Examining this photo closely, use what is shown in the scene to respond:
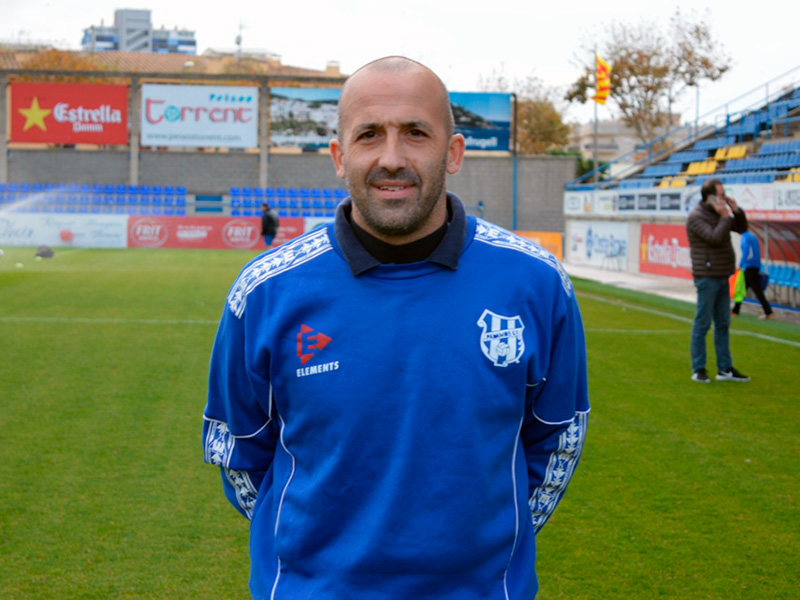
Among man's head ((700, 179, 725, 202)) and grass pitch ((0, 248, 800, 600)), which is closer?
grass pitch ((0, 248, 800, 600))

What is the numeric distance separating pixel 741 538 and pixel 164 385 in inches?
237

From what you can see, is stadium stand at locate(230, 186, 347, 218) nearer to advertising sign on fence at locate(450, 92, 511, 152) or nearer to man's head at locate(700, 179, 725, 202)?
advertising sign on fence at locate(450, 92, 511, 152)

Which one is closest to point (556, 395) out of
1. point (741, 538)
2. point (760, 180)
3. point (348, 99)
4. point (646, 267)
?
point (348, 99)

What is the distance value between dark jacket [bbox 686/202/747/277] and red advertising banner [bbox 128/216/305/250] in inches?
1029

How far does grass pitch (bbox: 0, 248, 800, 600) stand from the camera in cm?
498

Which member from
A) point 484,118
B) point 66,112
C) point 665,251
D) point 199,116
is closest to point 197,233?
point 199,116

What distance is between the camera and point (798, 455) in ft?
24.7

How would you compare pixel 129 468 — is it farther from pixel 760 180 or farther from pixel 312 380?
pixel 760 180

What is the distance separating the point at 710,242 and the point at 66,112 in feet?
129

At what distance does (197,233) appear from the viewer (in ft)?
117

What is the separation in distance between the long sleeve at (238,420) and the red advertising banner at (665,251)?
21427mm

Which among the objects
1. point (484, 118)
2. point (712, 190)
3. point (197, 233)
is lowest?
point (712, 190)

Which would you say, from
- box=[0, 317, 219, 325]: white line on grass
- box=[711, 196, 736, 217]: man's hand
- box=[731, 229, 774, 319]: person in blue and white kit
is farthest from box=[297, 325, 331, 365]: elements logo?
box=[731, 229, 774, 319]: person in blue and white kit

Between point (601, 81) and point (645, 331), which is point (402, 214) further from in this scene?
point (601, 81)
